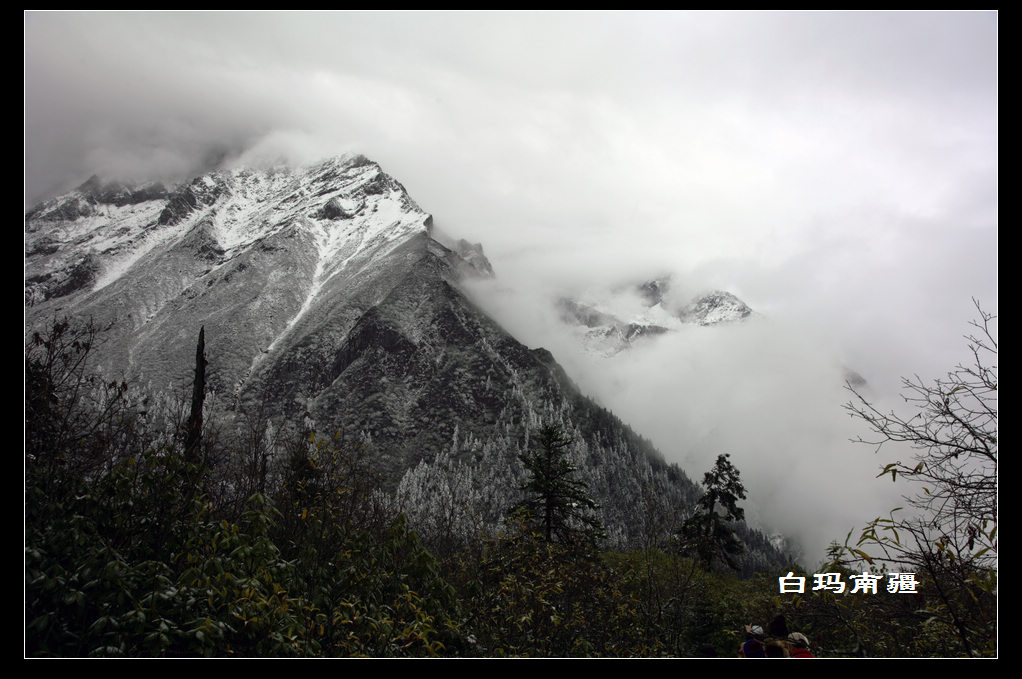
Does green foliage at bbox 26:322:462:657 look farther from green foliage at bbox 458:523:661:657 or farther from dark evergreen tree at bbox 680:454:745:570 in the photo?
dark evergreen tree at bbox 680:454:745:570

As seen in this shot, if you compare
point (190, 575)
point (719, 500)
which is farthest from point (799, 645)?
point (719, 500)

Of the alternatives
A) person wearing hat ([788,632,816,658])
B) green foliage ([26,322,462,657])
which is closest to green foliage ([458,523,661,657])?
green foliage ([26,322,462,657])

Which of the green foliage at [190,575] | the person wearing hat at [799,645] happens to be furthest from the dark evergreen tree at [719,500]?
the green foliage at [190,575]

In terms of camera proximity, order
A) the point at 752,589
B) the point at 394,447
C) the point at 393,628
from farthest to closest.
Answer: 1. the point at 394,447
2. the point at 752,589
3. the point at 393,628

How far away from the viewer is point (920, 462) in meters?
5.59

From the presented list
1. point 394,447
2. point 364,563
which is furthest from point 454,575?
point 394,447

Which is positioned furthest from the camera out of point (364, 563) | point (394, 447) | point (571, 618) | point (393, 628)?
point (394, 447)

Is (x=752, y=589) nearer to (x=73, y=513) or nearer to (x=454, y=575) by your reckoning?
(x=454, y=575)

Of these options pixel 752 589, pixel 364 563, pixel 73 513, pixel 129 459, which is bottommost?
pixel 752 589

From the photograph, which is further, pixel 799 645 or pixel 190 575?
pixel 799 645

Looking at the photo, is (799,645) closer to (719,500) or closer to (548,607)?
(548,607)
